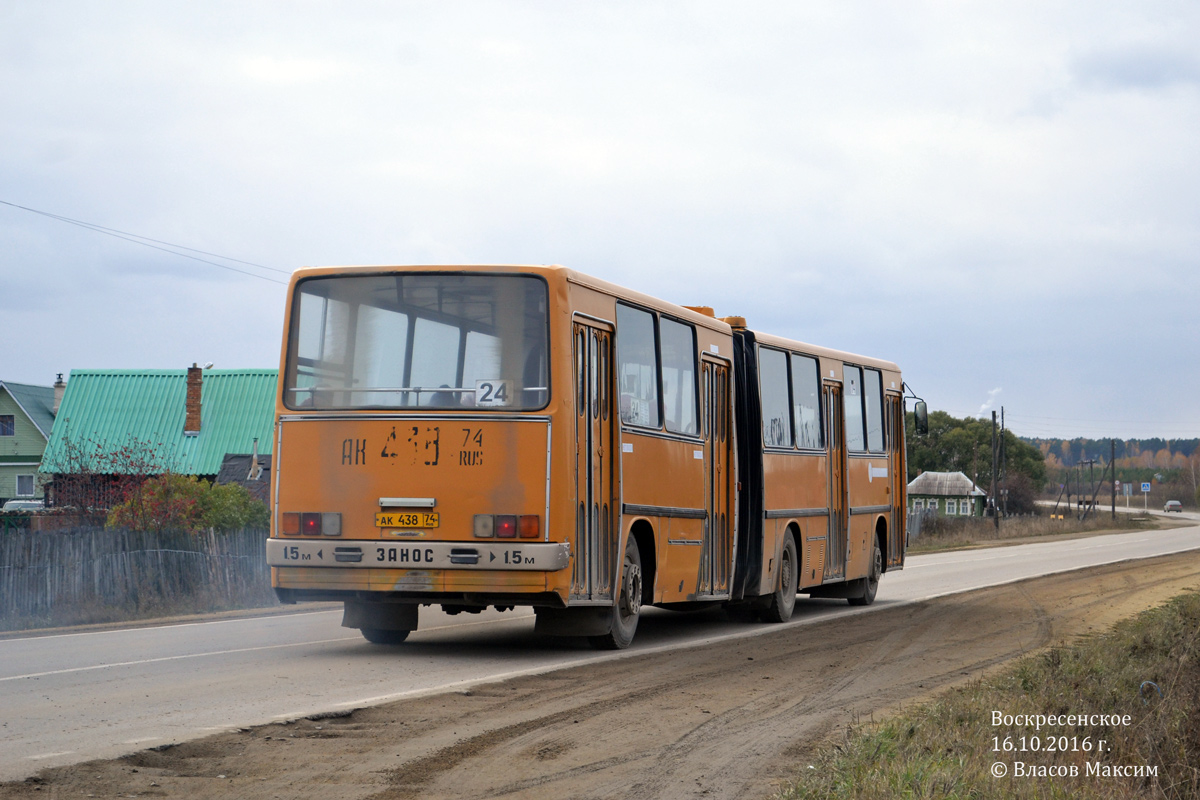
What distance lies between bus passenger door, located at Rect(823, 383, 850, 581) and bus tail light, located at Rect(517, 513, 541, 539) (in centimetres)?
837

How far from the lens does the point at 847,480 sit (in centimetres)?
2036

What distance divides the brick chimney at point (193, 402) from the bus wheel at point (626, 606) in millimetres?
40618

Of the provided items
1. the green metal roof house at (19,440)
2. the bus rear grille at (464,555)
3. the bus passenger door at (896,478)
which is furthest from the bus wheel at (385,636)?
the green metal roof house at (19,440)

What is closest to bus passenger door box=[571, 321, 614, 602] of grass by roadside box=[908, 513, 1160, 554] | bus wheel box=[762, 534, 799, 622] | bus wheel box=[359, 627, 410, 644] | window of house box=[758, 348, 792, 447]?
bus wheel box=[359, 627, 410, 644]

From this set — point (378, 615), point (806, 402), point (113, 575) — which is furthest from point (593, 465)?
point (113, 575)

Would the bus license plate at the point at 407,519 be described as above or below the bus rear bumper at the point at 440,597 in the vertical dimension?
above

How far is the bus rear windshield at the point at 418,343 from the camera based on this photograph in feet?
40.6

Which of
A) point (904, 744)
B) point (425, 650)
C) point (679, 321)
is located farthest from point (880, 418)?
point (904, 744)

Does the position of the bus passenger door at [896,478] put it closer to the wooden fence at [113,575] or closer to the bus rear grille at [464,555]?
the wooden fence at [113,575]

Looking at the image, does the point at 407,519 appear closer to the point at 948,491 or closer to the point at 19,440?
the point at 19,440

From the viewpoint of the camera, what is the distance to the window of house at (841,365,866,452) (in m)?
20.6

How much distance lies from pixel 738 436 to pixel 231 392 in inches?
1545

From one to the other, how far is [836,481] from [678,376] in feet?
18.6

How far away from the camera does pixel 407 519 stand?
12.3 metres
